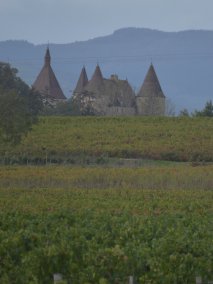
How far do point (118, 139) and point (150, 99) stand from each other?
44.0 metres

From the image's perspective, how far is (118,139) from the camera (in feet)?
175

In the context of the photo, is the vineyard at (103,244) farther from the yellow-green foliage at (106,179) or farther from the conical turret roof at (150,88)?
the conical turret roof at (150,88)

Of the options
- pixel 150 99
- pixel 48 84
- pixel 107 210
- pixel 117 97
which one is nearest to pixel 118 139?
pixel 107 210

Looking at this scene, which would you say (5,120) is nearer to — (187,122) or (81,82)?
(187,122)

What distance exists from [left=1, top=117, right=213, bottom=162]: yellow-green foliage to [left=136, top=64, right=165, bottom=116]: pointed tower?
33665mm

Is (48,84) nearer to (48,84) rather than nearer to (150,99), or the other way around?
(48,84)

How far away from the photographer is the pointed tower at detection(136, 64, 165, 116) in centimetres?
9681

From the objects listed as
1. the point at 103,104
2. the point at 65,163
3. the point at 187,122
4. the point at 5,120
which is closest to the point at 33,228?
the point at 5,120

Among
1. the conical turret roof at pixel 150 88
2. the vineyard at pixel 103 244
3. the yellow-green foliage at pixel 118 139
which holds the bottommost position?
the yellow-green foliage at pixel 118 139

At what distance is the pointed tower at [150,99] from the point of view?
9681cm

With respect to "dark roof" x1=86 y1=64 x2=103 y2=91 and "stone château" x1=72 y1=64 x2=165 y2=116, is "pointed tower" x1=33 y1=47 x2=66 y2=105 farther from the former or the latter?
"dark roof" x1=86 y1=64 x2=103 y2=91

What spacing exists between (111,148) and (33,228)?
36.3 metres

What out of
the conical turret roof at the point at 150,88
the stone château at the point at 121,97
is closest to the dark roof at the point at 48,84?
the stone château at the point at 121,97

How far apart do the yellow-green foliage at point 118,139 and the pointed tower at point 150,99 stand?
33.7 metres
